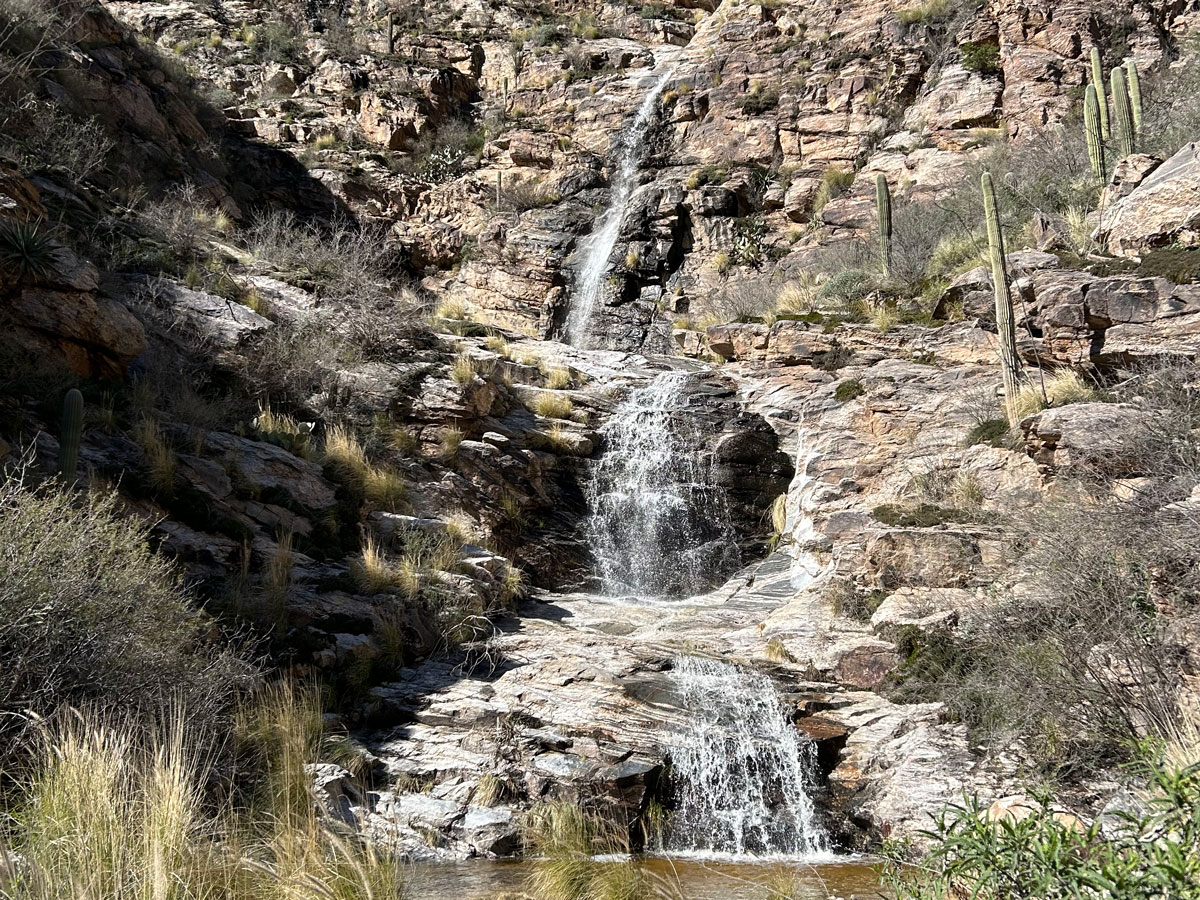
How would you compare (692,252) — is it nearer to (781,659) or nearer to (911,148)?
(911,148)

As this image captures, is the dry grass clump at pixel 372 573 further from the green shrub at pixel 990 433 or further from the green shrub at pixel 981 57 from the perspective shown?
the green shrub at pixel 981 57

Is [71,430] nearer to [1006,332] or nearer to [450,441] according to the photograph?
[450,441]

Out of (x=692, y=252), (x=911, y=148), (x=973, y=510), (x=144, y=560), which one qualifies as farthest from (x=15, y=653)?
(x=911, y=148)

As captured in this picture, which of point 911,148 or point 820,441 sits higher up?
point 911,148

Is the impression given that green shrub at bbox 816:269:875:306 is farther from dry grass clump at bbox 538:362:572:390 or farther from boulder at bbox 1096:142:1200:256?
dry grass clump at bbox 538:362:572:390

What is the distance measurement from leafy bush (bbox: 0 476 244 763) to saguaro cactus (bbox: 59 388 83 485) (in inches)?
49.6

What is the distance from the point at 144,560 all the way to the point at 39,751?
7.35 ft

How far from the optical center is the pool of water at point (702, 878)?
560cm

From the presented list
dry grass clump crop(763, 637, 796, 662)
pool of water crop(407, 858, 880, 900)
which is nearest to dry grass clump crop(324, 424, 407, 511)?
dry grass clump crop(763, 637, 796, 662)

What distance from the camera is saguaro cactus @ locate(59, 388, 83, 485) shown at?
7355 millimetres

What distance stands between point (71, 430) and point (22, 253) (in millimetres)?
3679

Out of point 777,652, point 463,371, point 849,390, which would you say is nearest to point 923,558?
point 777,652

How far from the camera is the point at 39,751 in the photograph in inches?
173

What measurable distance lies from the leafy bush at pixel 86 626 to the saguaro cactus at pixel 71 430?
1.26 metres
